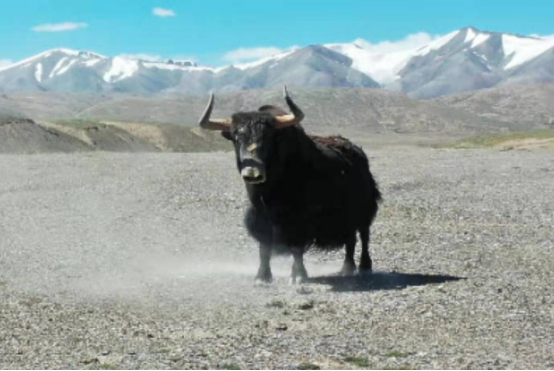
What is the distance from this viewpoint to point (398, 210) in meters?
24.2

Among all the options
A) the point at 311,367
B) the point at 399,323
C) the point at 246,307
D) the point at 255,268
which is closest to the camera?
the point at 311,367

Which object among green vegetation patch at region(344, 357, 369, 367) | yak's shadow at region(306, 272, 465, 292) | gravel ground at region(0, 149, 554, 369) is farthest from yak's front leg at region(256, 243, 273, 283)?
green vegetation patch at region(344, 357, 369, 367)

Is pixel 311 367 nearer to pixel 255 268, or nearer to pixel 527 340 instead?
pixel 527 340

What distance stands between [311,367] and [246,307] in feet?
10.8

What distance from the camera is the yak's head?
12.5m

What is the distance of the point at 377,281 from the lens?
14.1 meters

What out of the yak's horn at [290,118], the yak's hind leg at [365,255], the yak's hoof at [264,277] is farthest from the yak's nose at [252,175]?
the yak's hind leg at [365,255]

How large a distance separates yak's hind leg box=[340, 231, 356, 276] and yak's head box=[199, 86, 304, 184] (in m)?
2.55

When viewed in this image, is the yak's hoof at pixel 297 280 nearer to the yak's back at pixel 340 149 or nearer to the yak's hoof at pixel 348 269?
the yak's hoof at pixel 348 269

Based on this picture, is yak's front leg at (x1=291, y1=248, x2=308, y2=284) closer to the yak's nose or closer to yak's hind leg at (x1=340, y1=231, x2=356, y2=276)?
yak's hind leg at (x1=340, y1=231, x2=356, y2=276)

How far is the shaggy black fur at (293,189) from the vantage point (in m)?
12.8

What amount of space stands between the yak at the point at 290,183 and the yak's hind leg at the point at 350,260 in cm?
6

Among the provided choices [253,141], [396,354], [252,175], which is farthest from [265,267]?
[396,354]

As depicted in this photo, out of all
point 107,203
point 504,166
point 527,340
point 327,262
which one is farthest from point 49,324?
point 504,166
